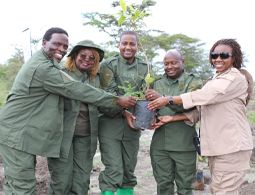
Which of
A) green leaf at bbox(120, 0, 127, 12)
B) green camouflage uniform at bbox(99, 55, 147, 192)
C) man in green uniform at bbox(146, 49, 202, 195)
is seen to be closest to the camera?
green leaf at bbox(120, 0, 127, 12)

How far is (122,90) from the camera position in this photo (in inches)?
152

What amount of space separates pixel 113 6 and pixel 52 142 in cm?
148

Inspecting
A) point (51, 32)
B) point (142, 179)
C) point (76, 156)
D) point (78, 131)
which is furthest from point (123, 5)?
point (142, 179)

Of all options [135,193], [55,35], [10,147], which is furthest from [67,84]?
[135,193]

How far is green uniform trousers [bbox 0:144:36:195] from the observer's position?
3.22 meters

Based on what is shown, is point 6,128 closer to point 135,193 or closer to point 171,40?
point 135,193

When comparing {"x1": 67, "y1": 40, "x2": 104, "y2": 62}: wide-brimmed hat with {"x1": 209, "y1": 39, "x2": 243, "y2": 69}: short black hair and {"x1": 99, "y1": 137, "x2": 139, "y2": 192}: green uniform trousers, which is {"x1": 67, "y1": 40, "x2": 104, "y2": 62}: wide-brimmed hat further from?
{"x1": 209, "y1": 39, "x2": 243, "y2": 69}: short black hair

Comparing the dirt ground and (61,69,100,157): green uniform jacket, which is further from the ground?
(61,69,100,157): green uniform jacket

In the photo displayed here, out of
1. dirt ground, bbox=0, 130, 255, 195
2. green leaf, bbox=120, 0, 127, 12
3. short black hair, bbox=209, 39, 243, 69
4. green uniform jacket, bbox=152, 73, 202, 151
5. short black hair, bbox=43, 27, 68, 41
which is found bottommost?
dirt ground, bbox=0, 130, 255, 195

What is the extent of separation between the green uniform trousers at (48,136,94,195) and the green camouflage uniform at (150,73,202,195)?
70 cm

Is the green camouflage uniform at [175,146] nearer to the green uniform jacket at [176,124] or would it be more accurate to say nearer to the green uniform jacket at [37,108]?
the green uniform jacket at [176,124]

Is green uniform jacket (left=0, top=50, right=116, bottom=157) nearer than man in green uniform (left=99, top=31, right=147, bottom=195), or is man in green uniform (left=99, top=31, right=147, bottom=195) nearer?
green uniform jacket (left=0, top=50, right=116, bottom=157)

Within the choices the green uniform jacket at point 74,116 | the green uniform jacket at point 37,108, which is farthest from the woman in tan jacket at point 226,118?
the green uniform jacket at point 37,108

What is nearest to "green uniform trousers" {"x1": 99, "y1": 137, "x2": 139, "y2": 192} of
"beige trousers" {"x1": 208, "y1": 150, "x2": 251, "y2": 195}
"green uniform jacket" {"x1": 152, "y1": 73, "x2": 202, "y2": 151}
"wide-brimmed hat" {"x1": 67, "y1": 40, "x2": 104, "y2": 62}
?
"green uniform jacket" {"x1": 152, "y1": 73, "x2": 202, "y2": 151}
